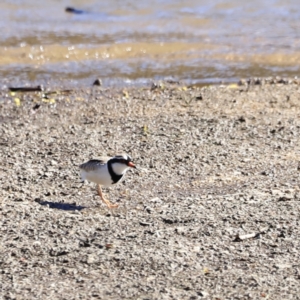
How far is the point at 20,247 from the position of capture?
590cm

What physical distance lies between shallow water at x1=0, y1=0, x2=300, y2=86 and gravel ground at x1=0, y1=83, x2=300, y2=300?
8.19 ft

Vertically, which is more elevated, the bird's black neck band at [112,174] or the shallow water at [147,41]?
the shallow water at [147,41]

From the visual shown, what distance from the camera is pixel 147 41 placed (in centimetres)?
1595

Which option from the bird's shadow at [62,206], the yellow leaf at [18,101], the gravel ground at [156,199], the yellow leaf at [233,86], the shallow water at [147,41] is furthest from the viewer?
the shallow water at [147,41]

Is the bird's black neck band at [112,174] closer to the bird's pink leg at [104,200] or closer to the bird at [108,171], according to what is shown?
the bird at [108,171]

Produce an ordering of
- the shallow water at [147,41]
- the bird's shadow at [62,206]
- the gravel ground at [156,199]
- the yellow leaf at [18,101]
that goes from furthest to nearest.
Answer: the shallow water at [147,41] < the yellow leaf at [18,101] < the bird's shadow at [62,206] < the gravel ground at [156,199]

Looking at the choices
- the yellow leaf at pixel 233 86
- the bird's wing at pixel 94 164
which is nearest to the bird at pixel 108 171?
the bird's wing at pixel 94 164

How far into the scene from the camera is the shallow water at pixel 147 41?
13398 millimetres

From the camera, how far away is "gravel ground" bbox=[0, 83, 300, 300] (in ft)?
A: 17.7

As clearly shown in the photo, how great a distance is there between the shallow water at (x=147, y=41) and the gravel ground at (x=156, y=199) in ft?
8.19

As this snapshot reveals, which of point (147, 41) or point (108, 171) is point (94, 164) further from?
point (147, 41)

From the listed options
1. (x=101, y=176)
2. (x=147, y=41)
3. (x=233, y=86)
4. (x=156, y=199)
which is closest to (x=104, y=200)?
(x=101, y=176)

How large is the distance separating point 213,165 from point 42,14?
42.9ft

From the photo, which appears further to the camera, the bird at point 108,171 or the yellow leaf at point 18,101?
the yellow leaf at point 18,101
